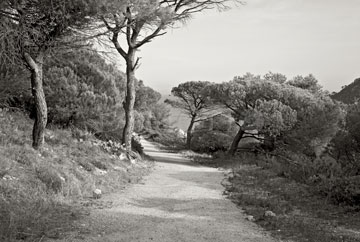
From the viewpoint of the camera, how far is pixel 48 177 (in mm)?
7129

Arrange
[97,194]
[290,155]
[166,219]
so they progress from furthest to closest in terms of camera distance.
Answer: [290,155] < [97,194] < [166,219]

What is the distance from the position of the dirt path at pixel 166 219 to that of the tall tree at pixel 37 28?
3.23 meters

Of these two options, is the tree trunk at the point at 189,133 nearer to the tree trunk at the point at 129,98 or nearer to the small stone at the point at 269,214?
the tree trunk at the point at 129,98

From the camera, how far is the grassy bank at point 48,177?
16.0ft

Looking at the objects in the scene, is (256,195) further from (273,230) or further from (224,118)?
(224,118)

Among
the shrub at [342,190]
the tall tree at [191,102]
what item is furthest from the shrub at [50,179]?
the tall tree at [191,102]

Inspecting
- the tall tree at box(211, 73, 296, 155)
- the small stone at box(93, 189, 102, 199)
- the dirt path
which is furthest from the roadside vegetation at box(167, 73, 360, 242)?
the small stone at box(93, 189, 102, 199)

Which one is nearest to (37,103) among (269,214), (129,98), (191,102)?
(129,98)

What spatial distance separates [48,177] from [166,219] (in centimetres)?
271

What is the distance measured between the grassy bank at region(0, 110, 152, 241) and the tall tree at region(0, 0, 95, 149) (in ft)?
3.14

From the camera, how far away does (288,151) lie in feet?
61.2

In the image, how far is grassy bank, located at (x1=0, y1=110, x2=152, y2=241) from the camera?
4891 millimetres

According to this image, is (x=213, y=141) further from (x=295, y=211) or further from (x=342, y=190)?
(x=295, y=211)

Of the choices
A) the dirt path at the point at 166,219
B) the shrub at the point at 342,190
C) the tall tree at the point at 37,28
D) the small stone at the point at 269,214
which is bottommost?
the dirt path at the point at 166,219
